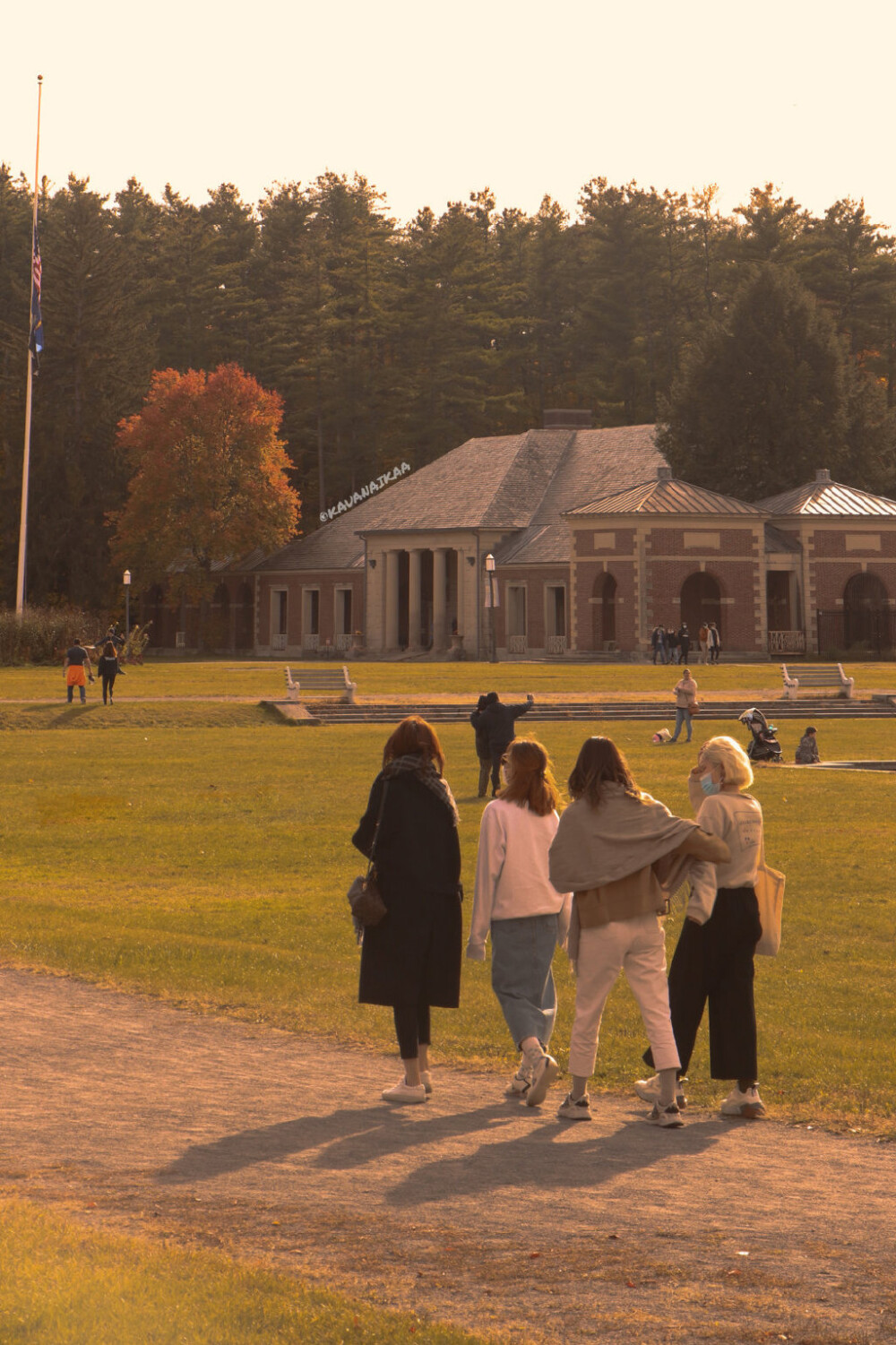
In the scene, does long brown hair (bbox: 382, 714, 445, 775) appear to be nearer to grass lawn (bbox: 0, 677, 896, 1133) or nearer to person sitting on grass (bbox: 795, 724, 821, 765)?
grass lawn (bbox: 0, 677, 896, 1133)

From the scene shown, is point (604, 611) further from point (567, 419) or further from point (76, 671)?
point (76, 671)

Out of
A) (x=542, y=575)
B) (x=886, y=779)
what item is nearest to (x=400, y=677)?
(x=542, y=575)

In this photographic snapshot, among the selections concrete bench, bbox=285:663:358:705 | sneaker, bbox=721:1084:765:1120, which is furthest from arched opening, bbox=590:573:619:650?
sneaker, bbox=721:1084:765:1120

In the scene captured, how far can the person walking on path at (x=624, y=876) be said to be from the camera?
25.8 ft

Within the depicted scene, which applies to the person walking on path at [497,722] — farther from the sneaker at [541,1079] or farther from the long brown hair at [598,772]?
the long brown hair at [598,772]

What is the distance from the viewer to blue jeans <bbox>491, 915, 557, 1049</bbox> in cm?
829

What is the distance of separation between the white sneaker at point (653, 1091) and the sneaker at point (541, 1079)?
45 cm

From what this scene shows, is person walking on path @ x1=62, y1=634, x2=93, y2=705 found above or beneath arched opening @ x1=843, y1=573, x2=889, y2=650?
beneath

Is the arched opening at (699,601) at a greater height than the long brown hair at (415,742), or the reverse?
the arched opening at (699,601)

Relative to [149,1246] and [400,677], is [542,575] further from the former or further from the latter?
[149,1246]

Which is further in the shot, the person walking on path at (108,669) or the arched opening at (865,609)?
the arched opening at (865,609)

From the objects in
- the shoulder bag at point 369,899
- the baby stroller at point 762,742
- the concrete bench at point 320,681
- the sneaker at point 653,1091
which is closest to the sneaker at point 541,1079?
the sneaker at point 653,1091

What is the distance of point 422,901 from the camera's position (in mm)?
8289

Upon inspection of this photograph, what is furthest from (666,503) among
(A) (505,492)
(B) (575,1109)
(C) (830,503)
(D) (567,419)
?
(B) (575,1109)
